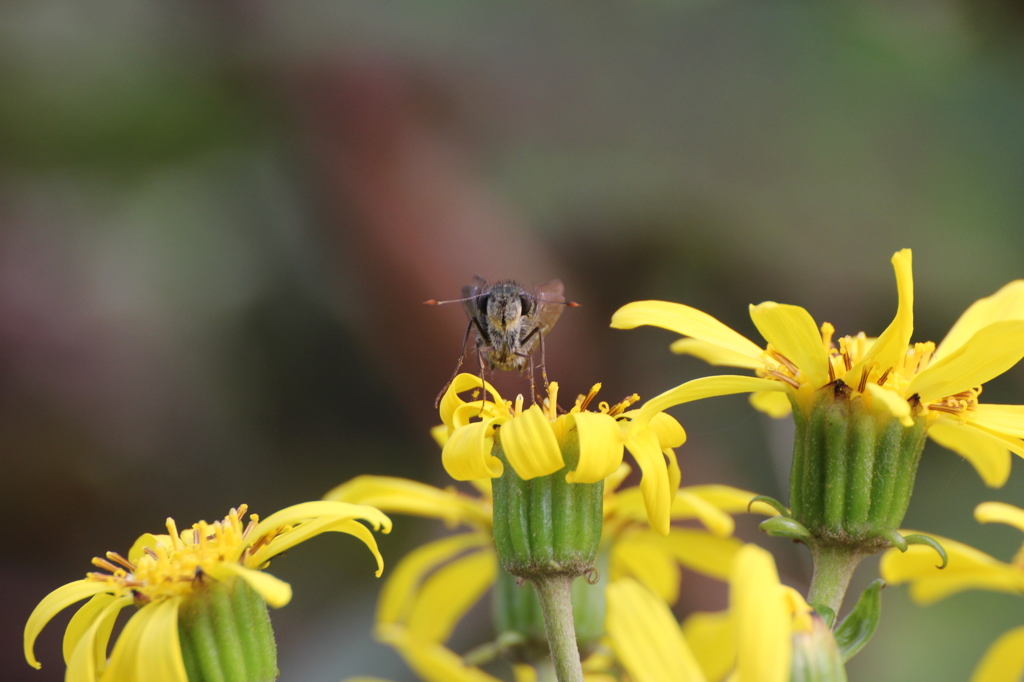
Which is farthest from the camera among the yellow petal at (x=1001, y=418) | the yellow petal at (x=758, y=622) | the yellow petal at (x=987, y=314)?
the yellow petal at (x=987, y=314)

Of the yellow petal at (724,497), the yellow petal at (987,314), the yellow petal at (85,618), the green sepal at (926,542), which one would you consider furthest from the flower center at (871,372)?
the yellow petal at (85,618)

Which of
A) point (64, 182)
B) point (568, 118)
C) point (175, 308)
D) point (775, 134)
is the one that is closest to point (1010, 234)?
point (775, 134)

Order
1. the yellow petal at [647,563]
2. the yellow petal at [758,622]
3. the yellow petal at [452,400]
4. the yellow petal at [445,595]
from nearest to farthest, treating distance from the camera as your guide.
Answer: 1. the yellow petal at [758,622]
2. the yellow petal at [452,400]
3. the yellow petal at [647,563]
4. the yellow petal at [445,595]

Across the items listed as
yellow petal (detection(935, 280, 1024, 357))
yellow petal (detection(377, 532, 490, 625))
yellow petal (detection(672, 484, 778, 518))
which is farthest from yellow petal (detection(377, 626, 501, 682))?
yellow petal (detection(935, 280, 1024, 357))

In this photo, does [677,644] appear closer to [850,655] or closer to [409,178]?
[850,655]

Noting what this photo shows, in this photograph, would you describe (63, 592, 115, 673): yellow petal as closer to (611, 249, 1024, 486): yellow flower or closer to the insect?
the insect

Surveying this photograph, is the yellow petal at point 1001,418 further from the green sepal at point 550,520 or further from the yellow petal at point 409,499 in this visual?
the yellow petal at point 409,499

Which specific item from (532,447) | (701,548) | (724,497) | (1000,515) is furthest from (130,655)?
(701,548)
